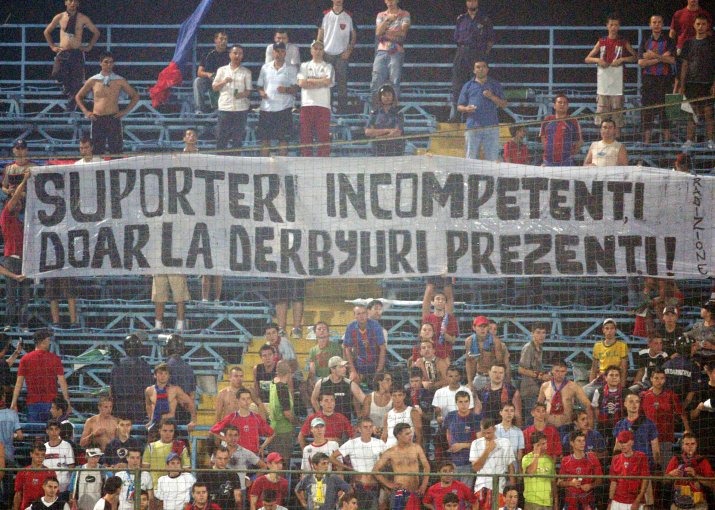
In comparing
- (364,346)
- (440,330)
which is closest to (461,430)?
(440,330)

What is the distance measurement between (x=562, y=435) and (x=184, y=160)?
4.72 m

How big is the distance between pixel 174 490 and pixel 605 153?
5.86 metres

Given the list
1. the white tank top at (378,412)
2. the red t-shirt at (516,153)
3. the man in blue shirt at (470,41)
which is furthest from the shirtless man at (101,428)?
the man in blue shirt at (470,41)

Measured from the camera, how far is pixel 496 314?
1468 cm

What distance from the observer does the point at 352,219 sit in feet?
43.1

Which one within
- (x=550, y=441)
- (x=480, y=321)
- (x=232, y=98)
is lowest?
(x=550, y=441)

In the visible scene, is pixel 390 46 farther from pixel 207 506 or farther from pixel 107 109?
pixel 207 506

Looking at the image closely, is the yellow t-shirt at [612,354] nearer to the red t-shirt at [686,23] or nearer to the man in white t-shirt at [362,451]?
the man in white t-shirt at [362,451]

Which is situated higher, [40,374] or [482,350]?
[482,350]

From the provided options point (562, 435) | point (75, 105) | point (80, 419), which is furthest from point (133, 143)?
point (562, 435)

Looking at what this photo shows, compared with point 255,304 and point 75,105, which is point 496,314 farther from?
point 75,105

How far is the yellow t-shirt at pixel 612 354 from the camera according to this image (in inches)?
511

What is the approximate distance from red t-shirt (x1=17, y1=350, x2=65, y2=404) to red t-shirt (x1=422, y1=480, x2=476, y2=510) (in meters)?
4.18

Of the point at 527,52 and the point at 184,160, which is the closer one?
the point at 184,160
